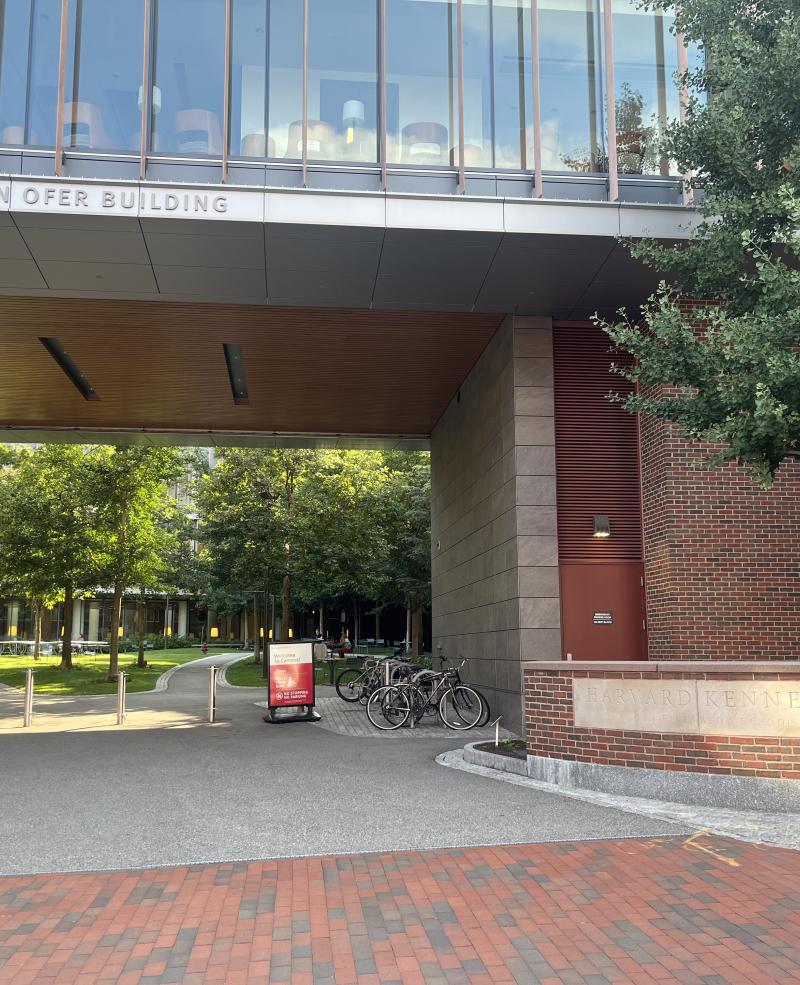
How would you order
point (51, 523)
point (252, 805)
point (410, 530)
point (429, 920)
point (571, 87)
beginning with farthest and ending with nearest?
point (410, 530), point (51, 523), point (571, 87), point (252, 805), point (429, 920)

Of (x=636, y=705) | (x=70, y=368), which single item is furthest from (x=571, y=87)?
(x=70, y=368)

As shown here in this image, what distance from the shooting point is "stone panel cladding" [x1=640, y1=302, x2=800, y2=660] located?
13.1 m

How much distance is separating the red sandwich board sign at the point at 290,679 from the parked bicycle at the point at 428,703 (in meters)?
1.33

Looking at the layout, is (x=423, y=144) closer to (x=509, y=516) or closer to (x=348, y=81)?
(x=348, y=81)

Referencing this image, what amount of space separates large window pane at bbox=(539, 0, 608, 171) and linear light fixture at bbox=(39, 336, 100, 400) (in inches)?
377

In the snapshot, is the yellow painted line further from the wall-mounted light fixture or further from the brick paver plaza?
the wall-mounted light fixture

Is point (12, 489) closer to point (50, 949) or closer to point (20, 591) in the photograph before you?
point (20, 591)

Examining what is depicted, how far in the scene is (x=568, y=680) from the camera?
9.31 metres

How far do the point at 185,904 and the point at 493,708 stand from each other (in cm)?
1003

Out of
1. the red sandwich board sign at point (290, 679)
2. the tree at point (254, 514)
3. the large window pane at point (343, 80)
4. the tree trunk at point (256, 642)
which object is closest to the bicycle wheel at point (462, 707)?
the red sandwich board sign at point (290, 679)

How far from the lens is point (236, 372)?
18531mm

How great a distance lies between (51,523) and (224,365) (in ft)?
40.9

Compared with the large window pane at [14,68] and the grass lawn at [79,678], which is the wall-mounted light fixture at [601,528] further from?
the grass lawn at [79,678]

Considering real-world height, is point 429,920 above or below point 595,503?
below
